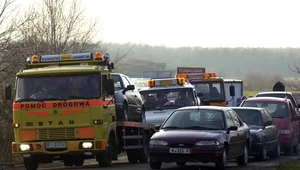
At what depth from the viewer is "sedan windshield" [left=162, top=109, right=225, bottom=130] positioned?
1861 centimetres

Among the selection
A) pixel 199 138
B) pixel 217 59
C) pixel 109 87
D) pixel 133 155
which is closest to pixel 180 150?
pixel 199 138

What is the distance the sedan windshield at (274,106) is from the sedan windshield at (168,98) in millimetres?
2416

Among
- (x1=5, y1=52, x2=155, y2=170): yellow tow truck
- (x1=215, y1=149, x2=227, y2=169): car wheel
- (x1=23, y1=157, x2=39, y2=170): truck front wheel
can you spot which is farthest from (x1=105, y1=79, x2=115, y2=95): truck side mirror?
(x1=215, y1=149, x2=227, y2=169): car wheel

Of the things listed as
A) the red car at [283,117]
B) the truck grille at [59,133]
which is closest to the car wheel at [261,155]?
the red car at [283,117]

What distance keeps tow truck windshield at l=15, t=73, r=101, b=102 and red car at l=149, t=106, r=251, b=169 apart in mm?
1881

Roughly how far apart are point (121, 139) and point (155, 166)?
8.77 ft

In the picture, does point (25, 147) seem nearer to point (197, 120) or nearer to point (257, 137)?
point (197, 120)

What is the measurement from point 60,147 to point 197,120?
324 centimetres

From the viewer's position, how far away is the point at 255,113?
24.2 meters

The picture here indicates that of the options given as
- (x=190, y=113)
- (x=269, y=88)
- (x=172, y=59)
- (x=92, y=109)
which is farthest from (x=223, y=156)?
(x=172, y=59)

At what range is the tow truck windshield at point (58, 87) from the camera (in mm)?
18547

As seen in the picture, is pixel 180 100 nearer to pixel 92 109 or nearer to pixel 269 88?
pixel 92 109

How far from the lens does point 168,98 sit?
2619 cm

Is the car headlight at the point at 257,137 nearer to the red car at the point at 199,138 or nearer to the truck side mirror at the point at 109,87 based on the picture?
the red car at the point at 199,138
